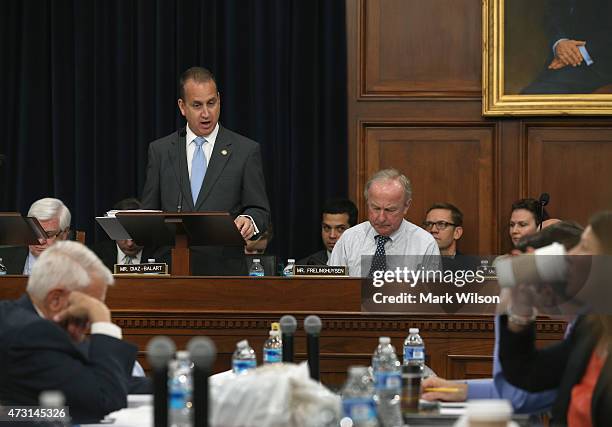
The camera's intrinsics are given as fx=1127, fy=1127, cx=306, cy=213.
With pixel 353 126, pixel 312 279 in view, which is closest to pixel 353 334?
pixel 312 279

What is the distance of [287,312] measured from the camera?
213 inches

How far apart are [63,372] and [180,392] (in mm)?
359

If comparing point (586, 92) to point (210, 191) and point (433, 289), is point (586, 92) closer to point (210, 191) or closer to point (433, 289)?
point (210, 191)

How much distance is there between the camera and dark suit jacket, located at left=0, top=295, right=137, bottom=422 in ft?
9.98

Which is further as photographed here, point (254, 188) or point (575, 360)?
point (254, 188)

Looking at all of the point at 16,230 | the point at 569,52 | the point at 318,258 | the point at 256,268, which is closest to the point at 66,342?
the point at 16,230

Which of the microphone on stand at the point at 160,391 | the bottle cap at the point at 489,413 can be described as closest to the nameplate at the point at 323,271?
the microphone on stand at the point at 160,391

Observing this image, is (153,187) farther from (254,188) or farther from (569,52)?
(569,52)

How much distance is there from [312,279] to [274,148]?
2.76 meters

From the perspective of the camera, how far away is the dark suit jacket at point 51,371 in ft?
9.98

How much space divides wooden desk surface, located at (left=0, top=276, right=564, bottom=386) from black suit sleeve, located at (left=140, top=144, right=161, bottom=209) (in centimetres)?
100

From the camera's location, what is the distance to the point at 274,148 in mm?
8047

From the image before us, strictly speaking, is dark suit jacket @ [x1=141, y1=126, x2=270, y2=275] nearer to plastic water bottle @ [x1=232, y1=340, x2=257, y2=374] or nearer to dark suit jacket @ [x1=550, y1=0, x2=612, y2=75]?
plastic water bottle @ [x1=232, y1=340, x2=257, y2=374]

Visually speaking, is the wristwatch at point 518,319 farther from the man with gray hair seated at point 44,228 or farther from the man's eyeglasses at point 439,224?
the man's eyeglasses at point 439,224
